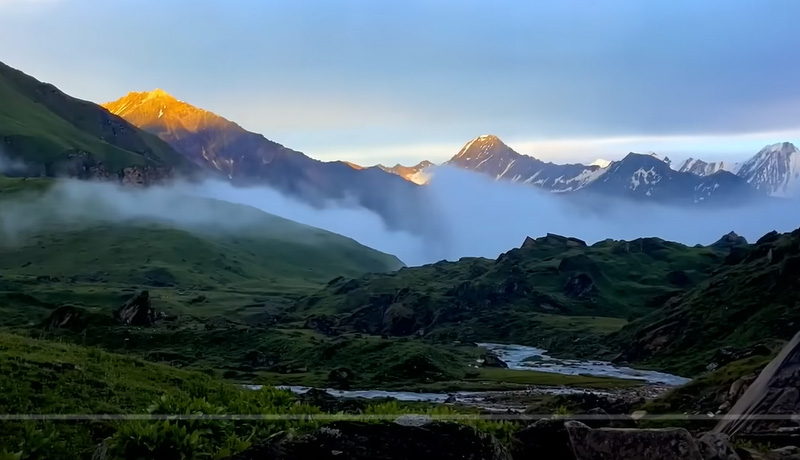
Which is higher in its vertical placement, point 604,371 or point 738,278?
point 738,278

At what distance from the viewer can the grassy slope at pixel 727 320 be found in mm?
161375

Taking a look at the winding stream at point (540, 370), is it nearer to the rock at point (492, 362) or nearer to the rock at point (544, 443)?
the rock at point (492, 362)

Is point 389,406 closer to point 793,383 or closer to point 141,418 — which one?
point 141,418

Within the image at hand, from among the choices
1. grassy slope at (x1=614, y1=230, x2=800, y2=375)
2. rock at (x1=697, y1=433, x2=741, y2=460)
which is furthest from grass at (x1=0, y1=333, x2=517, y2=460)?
grassy slope at (x1=614, y1=230, x2=800, y2=375)

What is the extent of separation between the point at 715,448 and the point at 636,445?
1.74 m

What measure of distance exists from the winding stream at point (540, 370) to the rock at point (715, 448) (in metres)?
77.4

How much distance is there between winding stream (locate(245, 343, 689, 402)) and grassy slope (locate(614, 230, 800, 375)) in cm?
1033

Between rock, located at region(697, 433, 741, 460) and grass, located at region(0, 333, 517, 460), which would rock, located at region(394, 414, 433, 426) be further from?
rock, located at region(697, 433, 741, 460)

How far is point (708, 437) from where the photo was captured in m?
15.4

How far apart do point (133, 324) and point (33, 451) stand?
500 feet

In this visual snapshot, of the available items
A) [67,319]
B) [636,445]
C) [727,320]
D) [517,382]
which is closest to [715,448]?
[636,445]

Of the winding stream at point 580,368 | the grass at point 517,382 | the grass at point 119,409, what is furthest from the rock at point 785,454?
the winding stream at point 580,368

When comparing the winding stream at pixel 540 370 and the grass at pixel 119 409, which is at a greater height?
the grass at pixel 119 409

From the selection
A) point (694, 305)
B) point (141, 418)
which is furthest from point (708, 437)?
point (694, 305)
